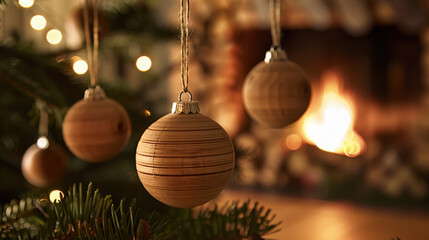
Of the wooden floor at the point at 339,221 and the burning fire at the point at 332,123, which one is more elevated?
the burning fire at the point at 332,123

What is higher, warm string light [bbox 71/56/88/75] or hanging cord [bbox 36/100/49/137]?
warm string light [bbox 71/56/88/75]

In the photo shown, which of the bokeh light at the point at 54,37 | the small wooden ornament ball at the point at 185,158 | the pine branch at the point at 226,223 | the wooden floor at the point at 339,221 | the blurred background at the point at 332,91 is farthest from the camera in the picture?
the blurred background at the point at 332,91

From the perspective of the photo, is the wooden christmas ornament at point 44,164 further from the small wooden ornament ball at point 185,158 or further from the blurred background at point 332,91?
the blurred background at point 332,91

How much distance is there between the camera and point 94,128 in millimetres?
634

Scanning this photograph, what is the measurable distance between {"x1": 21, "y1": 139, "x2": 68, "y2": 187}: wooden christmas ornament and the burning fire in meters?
2.11

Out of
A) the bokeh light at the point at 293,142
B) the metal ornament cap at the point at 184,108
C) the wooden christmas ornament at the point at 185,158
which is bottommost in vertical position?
the wooden christmas ornament at the point at 185,158

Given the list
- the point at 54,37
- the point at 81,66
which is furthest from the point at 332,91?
the point at 81,66

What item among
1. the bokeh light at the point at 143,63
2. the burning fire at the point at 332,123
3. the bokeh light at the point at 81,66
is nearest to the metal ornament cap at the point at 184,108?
the bokeh light at the point at 81,66

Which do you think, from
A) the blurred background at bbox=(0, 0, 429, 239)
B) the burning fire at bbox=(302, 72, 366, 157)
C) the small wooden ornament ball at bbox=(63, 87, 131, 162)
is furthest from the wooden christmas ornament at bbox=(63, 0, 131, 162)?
the burning fire at bbox=(302, 72, 366, 157)

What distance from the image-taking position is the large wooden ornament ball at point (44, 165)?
0.81m

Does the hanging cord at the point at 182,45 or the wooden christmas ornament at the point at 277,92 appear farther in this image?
the wooden christmas ornament at the point at 277,92

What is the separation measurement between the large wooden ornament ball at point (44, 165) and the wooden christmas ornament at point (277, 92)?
13.6 inches

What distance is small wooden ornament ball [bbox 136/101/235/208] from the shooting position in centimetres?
44

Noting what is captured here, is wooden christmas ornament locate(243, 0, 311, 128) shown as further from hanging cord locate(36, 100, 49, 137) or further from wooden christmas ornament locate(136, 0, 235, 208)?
hanging cord locate(36, 100, 49, 137)
